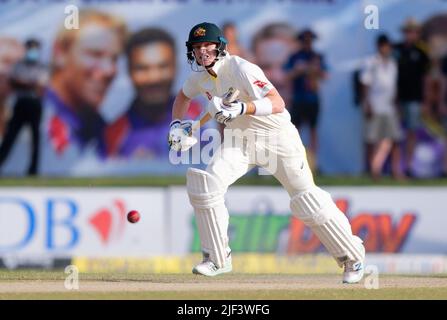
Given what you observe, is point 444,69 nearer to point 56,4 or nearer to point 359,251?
point 56,4

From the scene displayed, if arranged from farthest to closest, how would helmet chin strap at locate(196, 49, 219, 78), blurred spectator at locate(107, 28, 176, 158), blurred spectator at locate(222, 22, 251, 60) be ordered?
blurred spectator at locate(107, 28, 176, 158) < blurred spectator at locate(222, 22, 251, 60) < helmet chin strap at locate(196, 49, 219, 78)

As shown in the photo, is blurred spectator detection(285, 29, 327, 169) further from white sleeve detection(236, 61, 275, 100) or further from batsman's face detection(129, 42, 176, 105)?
white sleeve detection(236, 61, 275, 100)

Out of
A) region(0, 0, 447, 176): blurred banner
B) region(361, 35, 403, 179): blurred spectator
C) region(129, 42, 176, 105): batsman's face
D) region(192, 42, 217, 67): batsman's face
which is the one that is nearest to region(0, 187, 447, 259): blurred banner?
region(361, 35, 403, 179): blurred spectator

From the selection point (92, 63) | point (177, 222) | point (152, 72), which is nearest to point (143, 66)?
point (152, 72)

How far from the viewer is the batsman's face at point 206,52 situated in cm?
855

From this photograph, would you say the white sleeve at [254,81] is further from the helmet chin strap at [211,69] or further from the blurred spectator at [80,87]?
the blurred spectator at [80,87]

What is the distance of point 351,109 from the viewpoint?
1672cm

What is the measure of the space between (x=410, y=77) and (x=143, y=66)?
11.1 ft

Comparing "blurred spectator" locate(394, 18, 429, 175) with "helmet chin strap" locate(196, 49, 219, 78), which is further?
"blurred spectator" locate(394, 18, 429, 175)

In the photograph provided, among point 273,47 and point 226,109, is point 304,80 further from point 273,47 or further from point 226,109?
point 226,109

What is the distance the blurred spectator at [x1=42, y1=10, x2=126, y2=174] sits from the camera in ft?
54.6

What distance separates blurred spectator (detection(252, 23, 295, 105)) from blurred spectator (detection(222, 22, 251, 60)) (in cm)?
28

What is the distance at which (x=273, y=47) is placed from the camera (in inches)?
660
